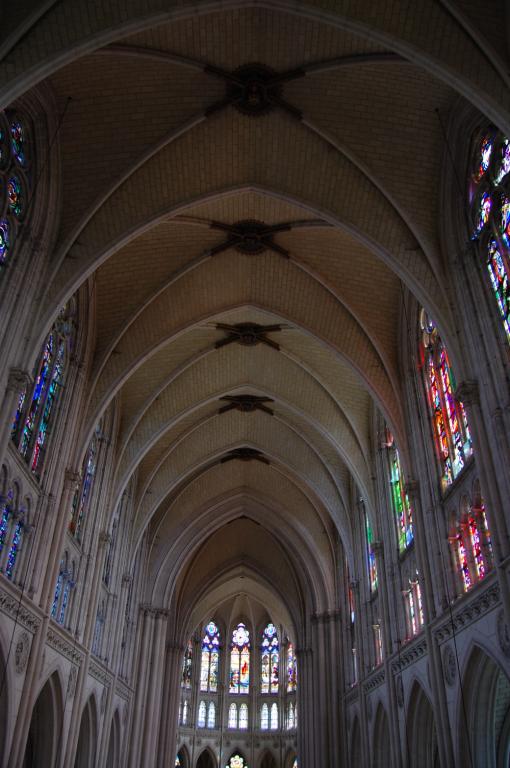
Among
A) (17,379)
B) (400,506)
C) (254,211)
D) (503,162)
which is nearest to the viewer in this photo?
(503,162)

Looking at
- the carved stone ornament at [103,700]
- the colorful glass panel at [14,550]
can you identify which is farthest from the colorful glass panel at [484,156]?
the carved stone ornament at [103,700]

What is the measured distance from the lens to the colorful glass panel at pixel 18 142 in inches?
642

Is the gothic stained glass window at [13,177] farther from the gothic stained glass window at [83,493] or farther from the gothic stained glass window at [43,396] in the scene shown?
the gothic stained glass window at [83,493]

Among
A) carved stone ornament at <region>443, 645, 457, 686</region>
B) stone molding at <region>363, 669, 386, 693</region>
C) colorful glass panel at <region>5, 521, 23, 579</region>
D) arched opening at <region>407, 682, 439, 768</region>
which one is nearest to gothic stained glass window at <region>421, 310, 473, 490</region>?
carved stone ornament at <region>443, 645, 457, 686</region>

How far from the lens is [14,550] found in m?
16.8

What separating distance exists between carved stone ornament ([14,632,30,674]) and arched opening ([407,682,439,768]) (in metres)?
10.5

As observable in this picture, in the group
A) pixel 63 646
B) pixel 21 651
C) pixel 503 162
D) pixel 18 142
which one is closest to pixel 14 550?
pixel 21 651

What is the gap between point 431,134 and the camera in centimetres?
1761

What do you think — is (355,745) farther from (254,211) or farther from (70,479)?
(254,211)

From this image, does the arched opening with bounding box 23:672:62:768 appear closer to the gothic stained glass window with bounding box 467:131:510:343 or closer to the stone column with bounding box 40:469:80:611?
the stone column with bounding box 40:469:80:611

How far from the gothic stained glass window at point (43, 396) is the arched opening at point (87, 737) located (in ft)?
34.0

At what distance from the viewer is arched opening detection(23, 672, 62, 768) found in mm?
18812

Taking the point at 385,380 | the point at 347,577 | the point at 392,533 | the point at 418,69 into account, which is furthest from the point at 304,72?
the point at 347,577

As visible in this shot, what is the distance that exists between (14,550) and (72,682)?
6.24 meters
